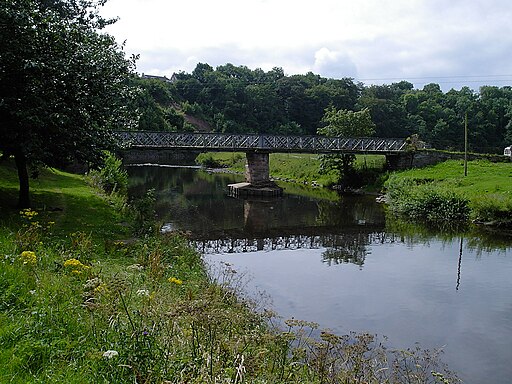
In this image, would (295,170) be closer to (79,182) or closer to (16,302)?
(79,182)

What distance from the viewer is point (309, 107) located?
11438 cm

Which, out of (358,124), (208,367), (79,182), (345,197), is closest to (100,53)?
(79,182)

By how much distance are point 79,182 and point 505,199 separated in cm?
2582

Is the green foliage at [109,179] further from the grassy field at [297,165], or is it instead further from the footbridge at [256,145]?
the grassy field at [297,165]

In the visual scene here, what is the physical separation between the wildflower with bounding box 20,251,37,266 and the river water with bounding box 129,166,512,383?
726 centimetres

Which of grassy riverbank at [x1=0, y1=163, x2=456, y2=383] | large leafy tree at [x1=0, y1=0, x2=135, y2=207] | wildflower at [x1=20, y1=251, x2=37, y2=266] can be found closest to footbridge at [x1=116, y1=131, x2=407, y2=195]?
large leafy tree at [x1=0, y1=0, x2=135, y2=207]

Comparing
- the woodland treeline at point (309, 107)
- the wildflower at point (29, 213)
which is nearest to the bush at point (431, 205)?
the wildflower at point (29, 213)

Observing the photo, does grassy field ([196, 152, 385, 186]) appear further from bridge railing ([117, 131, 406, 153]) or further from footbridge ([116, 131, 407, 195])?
footbridge ([116, 131, 407, 195])

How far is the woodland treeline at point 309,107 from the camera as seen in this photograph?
9288 centimetres

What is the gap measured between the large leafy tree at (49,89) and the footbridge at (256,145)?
2203cm

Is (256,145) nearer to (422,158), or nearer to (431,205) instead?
(422,158)

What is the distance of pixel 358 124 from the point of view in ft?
187

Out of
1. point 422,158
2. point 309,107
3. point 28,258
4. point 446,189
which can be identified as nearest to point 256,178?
point 422,158

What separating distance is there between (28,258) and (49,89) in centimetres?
1063
